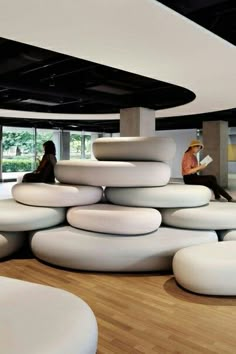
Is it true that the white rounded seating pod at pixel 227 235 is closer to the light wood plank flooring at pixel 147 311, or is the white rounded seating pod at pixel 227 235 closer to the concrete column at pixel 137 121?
the light wood plank flooring at pixel 147 311

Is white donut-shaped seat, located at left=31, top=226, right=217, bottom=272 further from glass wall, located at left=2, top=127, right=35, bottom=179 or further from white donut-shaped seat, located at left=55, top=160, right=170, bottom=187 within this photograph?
glass wall, located at left=2, top=127, right=35, bottom=179

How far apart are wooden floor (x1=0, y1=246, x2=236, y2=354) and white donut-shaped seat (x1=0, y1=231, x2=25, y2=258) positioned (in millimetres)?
245

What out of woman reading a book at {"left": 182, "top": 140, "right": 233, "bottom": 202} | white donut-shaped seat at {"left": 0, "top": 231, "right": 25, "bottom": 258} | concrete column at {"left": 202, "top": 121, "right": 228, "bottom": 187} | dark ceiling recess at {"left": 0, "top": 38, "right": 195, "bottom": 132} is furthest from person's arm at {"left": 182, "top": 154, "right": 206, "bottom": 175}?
concrete column at {"left": 202, "top": 121, "right": 228, "bottom": 187}

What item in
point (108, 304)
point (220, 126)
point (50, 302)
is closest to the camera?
point (50, 302)

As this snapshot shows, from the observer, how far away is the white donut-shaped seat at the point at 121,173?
159 inches

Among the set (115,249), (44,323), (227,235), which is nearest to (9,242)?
(115,249)

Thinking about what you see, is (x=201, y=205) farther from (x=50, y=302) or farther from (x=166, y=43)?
(x=50, y=302)

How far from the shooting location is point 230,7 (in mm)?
3281

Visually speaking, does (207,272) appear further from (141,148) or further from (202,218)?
(141,148)

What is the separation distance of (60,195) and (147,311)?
1.87 m

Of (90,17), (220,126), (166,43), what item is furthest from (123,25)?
(220,126)

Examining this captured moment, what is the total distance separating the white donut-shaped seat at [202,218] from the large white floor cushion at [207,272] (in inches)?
28.8

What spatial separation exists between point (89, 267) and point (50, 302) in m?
1.70

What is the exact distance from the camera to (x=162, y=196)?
4000mm
